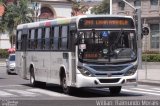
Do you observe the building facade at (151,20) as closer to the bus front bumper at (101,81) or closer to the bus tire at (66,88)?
the bus tire at (66,88)

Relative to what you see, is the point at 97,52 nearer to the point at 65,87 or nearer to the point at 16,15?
the point at 65,87

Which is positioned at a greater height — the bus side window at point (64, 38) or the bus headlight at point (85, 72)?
the bus side window at point (64, 38)

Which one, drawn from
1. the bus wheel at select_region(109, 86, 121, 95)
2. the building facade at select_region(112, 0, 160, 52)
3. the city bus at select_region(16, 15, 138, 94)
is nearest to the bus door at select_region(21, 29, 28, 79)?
the city bus at select_region(16, 15, 138, 94)

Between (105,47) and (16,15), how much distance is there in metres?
61.0

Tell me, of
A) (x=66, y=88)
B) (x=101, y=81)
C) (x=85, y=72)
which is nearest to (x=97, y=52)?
(x=85, y=72)

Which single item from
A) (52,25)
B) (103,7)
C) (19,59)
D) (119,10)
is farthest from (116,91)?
(103,7)

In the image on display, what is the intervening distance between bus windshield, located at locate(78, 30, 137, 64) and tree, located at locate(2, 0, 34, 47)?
58.4 meters

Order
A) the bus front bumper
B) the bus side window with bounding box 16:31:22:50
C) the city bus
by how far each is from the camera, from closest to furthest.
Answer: the bus front bumper, the city bus, the bus side window with bounding box 16:31:22:50

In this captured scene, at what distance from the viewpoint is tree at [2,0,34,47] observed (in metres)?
78.9

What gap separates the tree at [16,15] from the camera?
7894cm

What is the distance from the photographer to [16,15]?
264ft

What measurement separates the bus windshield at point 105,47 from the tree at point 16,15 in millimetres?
58411

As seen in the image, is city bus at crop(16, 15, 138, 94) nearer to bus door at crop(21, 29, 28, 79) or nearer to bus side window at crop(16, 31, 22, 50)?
bus door at crop(21, 29, 28, 79)

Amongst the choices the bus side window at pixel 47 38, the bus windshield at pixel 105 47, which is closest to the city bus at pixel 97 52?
the bus windshield at pixel 105 47
